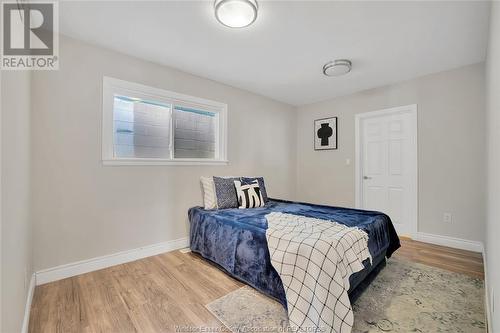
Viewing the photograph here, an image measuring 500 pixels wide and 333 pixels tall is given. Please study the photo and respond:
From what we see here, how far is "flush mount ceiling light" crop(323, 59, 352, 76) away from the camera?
104 inches

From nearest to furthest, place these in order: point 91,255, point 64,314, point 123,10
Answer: point 64,314
point 123,10
point 91,255

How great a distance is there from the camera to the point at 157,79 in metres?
2.72

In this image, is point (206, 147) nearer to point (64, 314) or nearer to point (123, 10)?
point (123, 10)

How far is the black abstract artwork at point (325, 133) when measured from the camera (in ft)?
13.4

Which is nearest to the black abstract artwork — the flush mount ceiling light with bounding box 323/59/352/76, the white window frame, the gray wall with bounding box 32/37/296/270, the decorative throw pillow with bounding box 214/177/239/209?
the flush mount ceiling light with bounding box 323/59/352/76

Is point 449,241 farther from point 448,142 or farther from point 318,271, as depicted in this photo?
point 318,271

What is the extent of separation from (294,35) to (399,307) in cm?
252

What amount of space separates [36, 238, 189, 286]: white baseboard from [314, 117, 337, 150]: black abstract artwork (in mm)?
2977

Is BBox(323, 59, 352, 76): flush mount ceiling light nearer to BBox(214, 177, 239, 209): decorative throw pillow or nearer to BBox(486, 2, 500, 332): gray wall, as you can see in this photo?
BBox(486, 2, 500, 332): gray wall

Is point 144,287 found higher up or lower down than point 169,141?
lower down

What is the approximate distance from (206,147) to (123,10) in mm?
1817

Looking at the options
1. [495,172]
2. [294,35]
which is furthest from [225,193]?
[495,172]

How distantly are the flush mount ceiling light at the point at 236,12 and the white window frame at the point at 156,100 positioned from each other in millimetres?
1303

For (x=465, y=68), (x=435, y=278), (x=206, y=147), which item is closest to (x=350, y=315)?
(x=435, y=278)
